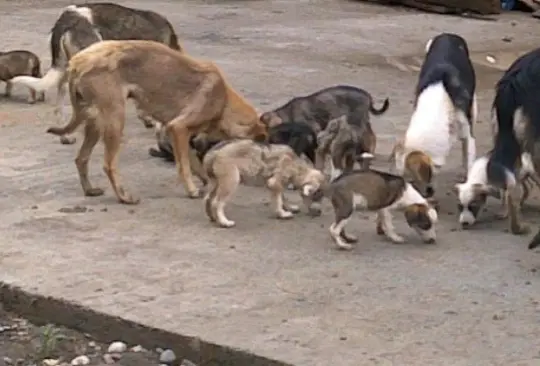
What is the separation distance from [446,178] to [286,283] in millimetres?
2624

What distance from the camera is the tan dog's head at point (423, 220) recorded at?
714 centimetres

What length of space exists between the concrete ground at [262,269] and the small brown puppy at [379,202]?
0.09 m

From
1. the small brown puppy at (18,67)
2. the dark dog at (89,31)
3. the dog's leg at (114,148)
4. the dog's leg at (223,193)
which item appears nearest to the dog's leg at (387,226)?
the dog's leg at (223,193)

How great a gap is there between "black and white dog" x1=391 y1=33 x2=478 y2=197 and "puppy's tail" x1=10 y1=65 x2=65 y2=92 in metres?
3.01

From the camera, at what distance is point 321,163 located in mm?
8375

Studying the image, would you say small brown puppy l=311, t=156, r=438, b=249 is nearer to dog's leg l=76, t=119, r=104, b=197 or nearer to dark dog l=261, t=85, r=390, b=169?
dark dog l=261, t=85, r=390, b=169

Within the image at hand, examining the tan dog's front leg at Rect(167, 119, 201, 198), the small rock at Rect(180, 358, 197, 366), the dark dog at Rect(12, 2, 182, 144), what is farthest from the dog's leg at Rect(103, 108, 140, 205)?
the small rock at Rect(180, 358, 197, 366)

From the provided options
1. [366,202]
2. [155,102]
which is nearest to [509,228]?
[366,202]

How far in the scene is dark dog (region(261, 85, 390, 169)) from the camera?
27.9 ft

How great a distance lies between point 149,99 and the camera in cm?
820

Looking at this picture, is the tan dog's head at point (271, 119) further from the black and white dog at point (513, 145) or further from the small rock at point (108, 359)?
the small rock at point (108, 359)

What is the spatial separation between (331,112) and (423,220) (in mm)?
1638

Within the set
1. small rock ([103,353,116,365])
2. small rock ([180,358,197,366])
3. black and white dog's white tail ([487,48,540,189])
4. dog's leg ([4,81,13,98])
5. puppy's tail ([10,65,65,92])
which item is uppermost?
black and white dog's white tail ([487,48,540,189])

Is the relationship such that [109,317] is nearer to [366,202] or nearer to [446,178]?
[366,202]
